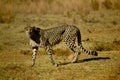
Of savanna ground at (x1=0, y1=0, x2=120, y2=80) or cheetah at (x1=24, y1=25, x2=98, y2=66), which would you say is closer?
savanna ground at (x1=0, y1=0, x2=120, y2=80)

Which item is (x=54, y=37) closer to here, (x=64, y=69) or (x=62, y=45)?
(x=64, y=69)

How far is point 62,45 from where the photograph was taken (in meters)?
19.4

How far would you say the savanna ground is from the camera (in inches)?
566

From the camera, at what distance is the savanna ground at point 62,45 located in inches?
Result: 566

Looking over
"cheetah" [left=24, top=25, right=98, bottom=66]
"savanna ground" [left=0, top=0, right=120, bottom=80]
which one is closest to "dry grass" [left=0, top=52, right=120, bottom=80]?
"savanna ground" [left=0, top=0, right=120, bottom=80]

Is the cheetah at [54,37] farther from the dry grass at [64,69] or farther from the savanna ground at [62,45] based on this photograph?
the savanna ground at [62,45]

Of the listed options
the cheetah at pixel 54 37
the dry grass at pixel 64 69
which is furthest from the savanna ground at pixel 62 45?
the cheetah at pixel 54 37

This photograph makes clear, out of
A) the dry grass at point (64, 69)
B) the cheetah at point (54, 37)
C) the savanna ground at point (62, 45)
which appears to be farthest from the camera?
the cheetah at point (54, 37)

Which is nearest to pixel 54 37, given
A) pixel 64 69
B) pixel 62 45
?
pixel 64 69

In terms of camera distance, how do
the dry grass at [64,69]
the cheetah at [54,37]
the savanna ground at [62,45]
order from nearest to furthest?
the dry grass at [64,69], the savanna ground at [62,45], the cheetah at [54,37]

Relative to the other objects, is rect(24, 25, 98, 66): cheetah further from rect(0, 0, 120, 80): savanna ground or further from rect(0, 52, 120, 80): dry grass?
rect(0, 0, 120, 80): savanna ground

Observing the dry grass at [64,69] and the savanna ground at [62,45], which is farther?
the savanna ground at [62,45]

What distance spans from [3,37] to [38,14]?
580 cm

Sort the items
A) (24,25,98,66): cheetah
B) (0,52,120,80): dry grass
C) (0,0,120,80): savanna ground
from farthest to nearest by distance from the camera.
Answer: (24,25,98,66): cheetah < (0,0,120,80): savanna ground < (0,52,120,80): dry grass
